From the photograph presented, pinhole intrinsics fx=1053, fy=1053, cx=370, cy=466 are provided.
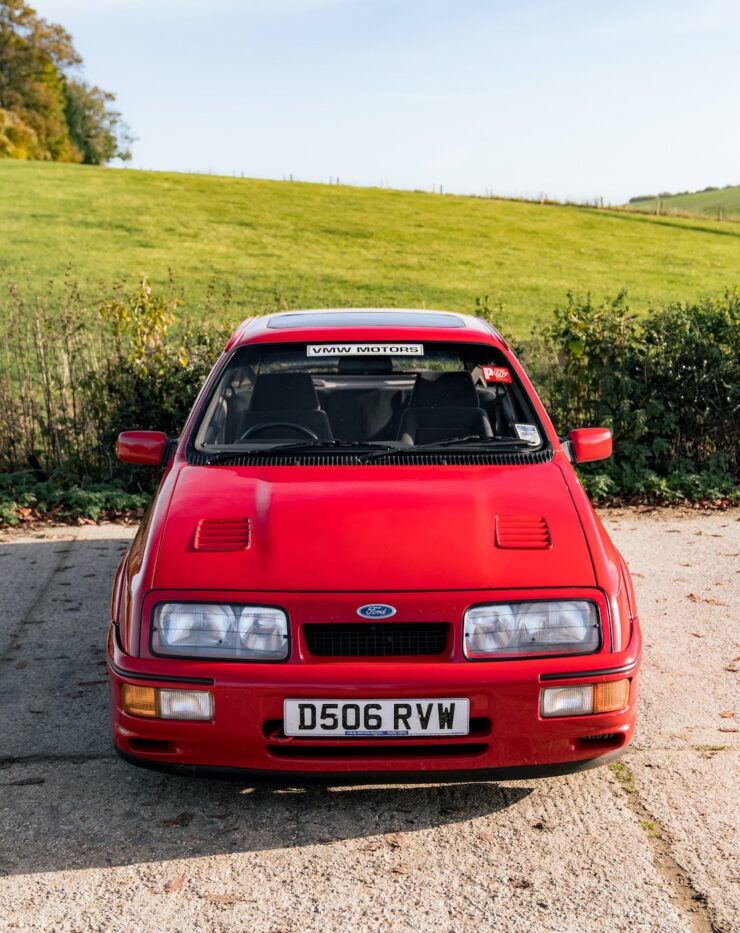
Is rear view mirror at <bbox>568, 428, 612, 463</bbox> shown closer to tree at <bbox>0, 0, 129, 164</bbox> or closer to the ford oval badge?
the ford oval badge

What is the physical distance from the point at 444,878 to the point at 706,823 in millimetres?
1008

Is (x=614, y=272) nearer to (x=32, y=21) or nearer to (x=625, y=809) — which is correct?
(x=625, y=809)

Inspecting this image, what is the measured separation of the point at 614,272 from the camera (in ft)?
121

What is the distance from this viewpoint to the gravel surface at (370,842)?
312 cm

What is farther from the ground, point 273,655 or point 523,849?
point 273,655

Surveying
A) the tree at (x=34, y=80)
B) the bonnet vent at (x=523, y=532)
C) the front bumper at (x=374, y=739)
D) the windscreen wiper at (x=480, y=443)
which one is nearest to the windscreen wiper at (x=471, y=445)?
the windscreen wiper at (x=480, y=443)

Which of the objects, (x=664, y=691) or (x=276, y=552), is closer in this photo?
(x=276, y=552)

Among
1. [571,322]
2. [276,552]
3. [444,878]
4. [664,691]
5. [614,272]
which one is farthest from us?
[614,272]

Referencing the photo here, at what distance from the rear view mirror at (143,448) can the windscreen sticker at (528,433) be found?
1.64 metres

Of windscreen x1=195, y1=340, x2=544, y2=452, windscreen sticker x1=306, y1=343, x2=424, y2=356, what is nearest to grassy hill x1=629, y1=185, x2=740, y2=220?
windscreen x1=195, y1=340, x2=544, y2=452

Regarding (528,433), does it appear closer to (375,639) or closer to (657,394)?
(375,639)

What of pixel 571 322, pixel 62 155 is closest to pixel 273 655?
pixel 571 322

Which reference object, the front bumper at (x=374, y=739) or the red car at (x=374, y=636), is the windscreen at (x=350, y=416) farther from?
the front bumper at (x=374, y=739)

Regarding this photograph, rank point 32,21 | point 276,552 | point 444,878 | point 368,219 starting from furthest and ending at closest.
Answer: point 32,21 < point 368,219 < point 276,552 < point 444,878
